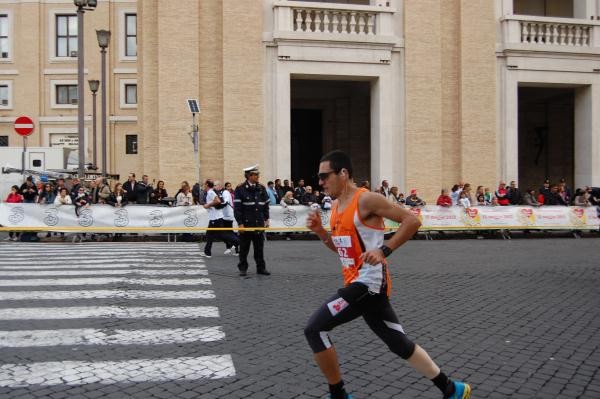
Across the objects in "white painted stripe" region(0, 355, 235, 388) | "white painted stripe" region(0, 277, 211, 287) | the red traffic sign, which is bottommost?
"white painted stripe" region(0, 355, 235, 388)

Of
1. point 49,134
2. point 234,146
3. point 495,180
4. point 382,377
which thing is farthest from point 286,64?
point 49,134

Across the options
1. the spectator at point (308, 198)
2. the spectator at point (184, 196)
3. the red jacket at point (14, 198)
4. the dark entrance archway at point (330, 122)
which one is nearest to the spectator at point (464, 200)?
the spectator at point (308, 198)

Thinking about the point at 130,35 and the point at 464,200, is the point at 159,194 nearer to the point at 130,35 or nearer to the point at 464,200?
the point at 464,200

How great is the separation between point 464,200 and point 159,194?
10.2 meters

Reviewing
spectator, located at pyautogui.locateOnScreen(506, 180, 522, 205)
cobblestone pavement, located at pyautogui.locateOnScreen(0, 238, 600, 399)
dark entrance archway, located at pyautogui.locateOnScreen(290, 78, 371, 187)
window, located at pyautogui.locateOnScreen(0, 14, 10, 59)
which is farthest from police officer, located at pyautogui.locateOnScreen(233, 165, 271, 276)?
window, located at pyautogui.locateOnScreen(0, 14, 10, 59)

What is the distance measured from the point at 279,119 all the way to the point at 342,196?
1719 cm

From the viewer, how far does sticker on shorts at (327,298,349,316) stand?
4.28 meters

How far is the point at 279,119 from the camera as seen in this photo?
70.4ft

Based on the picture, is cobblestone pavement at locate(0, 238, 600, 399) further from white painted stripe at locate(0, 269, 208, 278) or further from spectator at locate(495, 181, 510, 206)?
spectator at locate(495, 181, 510, 206)

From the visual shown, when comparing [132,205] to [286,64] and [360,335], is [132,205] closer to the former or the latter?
[286,64]

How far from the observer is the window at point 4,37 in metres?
36.0

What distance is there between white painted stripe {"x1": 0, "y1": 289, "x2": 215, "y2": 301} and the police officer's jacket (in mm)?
2735

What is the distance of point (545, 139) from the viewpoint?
94.3 feet

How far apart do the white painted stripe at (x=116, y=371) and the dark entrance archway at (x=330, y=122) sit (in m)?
21.5
